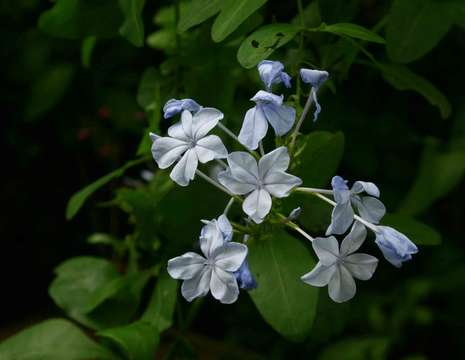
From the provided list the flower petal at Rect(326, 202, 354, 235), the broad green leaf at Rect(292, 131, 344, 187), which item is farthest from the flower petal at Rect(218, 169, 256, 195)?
the broad green leaf at Rect(292, 131, 344, 187)

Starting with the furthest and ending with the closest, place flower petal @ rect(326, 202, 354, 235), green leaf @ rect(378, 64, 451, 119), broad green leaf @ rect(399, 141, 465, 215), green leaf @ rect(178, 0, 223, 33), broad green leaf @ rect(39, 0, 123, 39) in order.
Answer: broad green leaf @ rect(399, 141, 465, 215) → broad green leaf @ rect(39, 0, 123, 39) → green leaf @ rect(378, 64, 451, 119) → green leaf @ rect(178, 0, 223, 33) → flower petal @ rect(326, 202, 354, 235)

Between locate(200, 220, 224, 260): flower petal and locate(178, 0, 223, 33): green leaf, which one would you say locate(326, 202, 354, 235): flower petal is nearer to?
locate(200, 220, 224, 260): flower petal

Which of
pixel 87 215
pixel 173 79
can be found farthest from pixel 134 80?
pixel 173 79

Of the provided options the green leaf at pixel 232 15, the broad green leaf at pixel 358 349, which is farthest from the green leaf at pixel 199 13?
the broad green leaf at pixel 358 349

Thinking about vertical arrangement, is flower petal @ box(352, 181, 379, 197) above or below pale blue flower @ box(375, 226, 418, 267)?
above

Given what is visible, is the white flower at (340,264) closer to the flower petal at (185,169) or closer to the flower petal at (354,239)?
the flower petal at (354,239)

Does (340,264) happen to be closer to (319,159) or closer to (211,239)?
(211,239)

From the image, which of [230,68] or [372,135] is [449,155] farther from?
[230,68]
